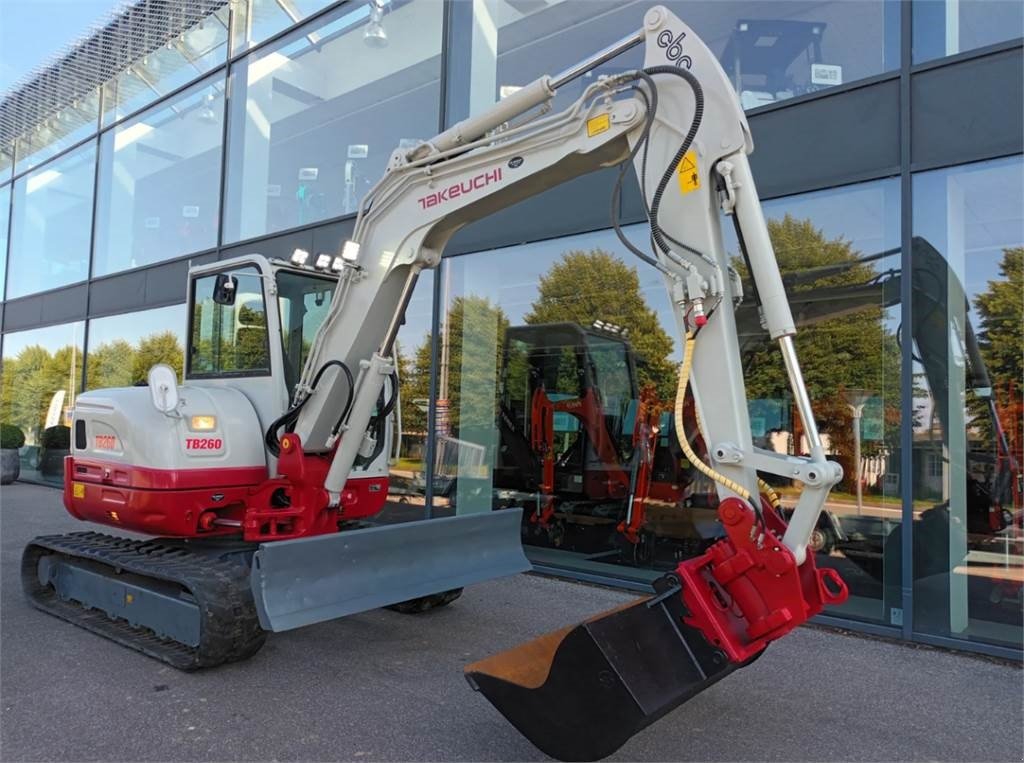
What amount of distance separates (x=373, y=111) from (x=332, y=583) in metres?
7.23

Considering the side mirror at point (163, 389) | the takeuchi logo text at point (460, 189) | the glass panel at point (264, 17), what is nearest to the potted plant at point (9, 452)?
the glass panel at point (264, 17)

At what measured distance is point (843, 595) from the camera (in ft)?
10.5

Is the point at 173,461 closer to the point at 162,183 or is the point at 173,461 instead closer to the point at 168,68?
the point at 162,183

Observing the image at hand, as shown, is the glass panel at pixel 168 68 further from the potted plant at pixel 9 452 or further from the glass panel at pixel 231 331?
the glass panel at pixel 231 331

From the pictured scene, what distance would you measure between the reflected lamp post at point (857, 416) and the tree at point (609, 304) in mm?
1800

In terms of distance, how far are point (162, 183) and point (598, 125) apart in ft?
37.3

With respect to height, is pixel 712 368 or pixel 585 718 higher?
pixel 712 368

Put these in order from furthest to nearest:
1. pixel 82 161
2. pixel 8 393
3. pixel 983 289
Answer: pixel 8 393 < pixel 82 161 < pixel 983 289

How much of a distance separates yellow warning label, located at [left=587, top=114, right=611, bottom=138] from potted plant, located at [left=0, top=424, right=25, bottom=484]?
1602 centimetres

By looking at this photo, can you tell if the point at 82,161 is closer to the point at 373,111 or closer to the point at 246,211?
the point at 246,211

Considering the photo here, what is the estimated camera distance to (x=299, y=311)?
575cm

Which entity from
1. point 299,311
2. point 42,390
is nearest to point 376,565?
point 299,311

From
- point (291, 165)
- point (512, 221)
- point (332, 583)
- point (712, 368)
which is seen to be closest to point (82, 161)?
point (291, 165)

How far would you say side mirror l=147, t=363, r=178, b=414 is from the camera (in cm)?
501
